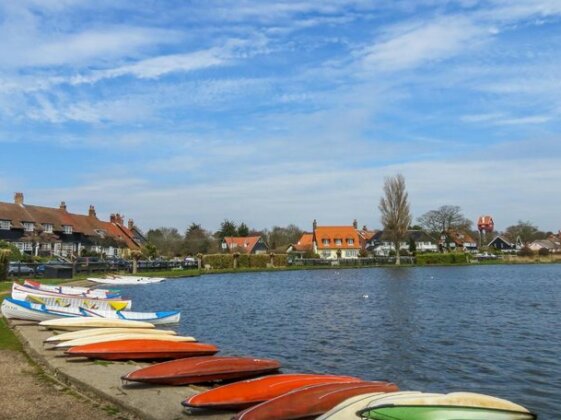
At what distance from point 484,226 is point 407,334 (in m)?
140

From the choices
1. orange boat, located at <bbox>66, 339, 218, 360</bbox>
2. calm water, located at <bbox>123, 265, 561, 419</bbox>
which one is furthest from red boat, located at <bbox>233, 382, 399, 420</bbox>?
orange boat, located at <bbox>66, 339, 218, 360</bbox>

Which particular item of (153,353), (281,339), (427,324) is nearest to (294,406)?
(153,353)

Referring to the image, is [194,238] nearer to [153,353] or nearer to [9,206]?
[9,206]

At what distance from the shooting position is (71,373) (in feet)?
32.3

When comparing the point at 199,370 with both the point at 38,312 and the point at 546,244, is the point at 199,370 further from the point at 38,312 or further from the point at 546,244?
the point at 546,244

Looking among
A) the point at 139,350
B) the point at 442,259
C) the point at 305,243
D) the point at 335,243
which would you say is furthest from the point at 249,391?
the point at 305,243

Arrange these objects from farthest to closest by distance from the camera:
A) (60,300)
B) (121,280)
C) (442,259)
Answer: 1. (442,259)
2. (121,280)
3. (60,300)

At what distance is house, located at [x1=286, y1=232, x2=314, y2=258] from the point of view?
105 meters

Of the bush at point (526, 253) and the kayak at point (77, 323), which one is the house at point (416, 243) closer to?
the bush at point (526, 253)

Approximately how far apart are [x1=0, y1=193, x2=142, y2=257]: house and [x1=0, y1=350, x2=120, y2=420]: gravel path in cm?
5790

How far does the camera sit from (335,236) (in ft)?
374

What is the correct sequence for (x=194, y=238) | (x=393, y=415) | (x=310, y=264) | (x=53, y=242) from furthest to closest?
(x=194, y=238), (x=310, y=264), (x=53, y=242), (x=393, y=415)

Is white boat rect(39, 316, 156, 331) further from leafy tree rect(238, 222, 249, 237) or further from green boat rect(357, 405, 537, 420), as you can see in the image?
leafy tree rect(238, 222, 249, 237)

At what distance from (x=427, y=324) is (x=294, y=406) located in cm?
1593
